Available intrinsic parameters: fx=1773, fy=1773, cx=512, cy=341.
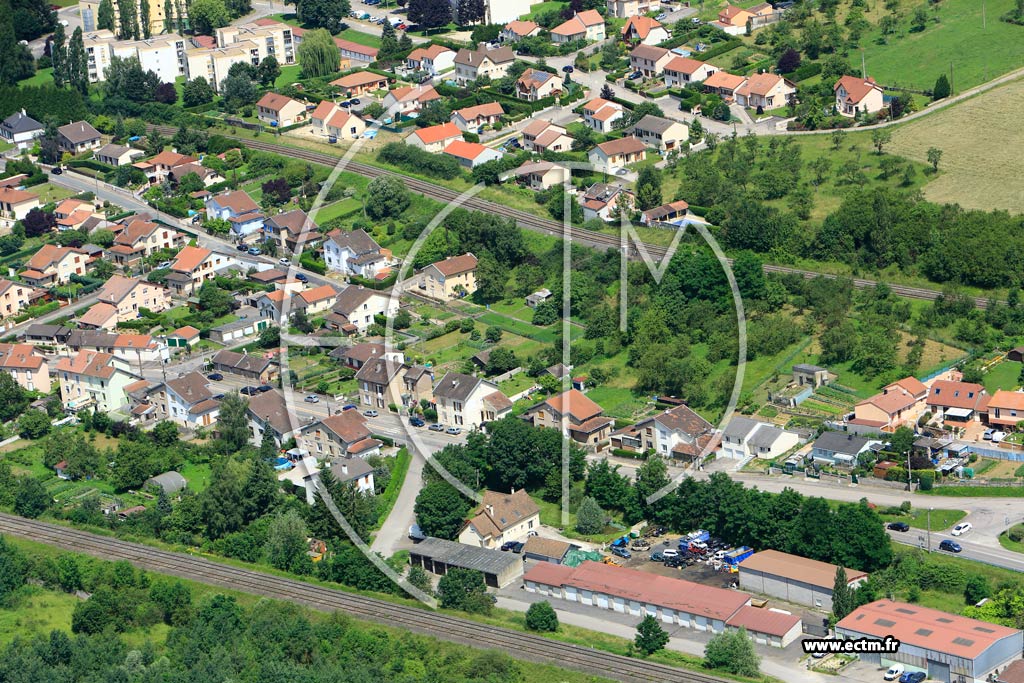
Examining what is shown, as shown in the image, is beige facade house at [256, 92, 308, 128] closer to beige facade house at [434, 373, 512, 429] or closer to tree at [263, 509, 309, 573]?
beige facade house at [434, 373, 512, 429]

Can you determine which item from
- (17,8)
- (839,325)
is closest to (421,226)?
(839,325)

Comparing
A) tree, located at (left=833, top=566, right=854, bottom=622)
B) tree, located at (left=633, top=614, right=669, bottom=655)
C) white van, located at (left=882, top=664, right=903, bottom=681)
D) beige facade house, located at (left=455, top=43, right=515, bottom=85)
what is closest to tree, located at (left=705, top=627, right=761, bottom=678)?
tree, located at (left=633, top=614, right=669, bottom=655)

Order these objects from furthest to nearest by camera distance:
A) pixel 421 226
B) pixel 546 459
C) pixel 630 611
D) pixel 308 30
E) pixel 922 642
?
pixel 308 30, pixel 421 226, pixel 546 459, pixel 630 611, pixel 922 642

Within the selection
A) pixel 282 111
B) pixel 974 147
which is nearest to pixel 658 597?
pixel 974 147

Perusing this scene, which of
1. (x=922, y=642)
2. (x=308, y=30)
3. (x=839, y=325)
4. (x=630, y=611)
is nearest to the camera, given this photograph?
(x=922, y=642)

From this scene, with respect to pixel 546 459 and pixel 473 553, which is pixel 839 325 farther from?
pixel 473 553

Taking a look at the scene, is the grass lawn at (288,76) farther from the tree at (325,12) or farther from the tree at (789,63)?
the tree at (789,63)

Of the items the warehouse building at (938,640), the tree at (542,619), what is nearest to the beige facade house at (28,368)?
the tree at (542,619)
